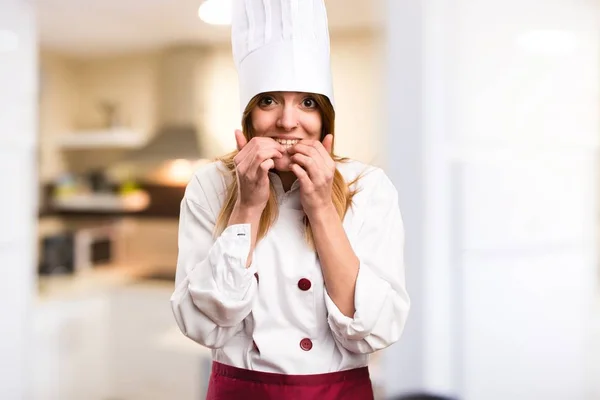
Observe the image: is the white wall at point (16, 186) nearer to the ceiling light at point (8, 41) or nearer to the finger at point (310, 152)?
the ceiling light at point (8, 41)

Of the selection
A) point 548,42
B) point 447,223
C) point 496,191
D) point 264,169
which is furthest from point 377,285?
point 548,42

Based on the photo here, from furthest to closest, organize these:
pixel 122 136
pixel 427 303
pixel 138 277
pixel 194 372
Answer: pixel 122 136 < pixel 138 277 < pixel 194 372 < pixel 427 303

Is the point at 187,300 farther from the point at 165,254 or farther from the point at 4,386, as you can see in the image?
the point at 165,254

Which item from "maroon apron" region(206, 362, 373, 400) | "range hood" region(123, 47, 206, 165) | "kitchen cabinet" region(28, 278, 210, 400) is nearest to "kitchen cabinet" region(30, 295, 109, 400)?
"kitchen cabinet" region(28, 278, 210, 400)

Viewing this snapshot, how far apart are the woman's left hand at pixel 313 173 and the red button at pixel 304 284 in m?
0.08

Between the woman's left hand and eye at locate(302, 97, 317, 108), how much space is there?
63 mm

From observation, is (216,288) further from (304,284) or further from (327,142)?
(327,142)

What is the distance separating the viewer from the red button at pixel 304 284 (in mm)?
667

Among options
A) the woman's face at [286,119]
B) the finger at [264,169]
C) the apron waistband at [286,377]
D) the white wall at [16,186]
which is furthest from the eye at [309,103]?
the white wall at [16,186]

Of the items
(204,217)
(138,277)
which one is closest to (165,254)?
(138,277)

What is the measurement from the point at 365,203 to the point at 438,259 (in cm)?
126

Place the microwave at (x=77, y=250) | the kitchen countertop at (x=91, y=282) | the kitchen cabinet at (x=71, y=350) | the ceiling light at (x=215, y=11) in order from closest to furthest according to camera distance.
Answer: the ceiling light at (x=215, y=11) < the kitchen cabinet at (x=71, y=350) < the kitchen countertop at (x=91, y=282) < the microwave at (x=77, y=250)

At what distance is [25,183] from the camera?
6.51 ft

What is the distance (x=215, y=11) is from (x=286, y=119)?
1.59 ft
